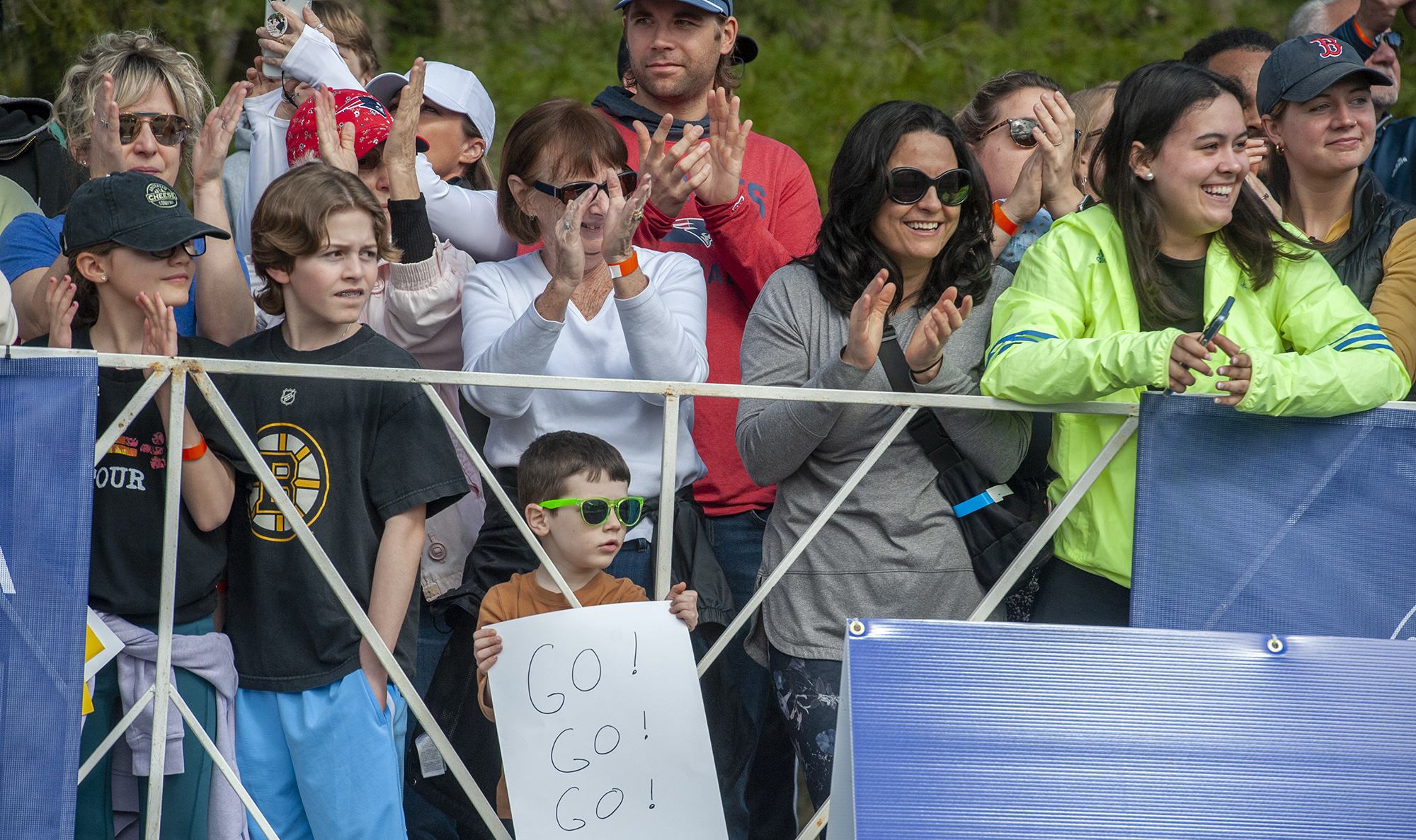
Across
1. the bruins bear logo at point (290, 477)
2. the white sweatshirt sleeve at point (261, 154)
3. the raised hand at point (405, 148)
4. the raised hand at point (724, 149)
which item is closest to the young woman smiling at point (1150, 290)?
the raised hand at point (724, 149)

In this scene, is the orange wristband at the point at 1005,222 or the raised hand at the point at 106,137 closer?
the raised hand at the point at 106,137

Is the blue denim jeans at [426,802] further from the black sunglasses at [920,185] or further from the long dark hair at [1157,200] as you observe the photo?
the long dark hair at [1157,200]

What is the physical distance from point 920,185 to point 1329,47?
1371 millimetres

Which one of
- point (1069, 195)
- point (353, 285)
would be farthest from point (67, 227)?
point (1069, 195)

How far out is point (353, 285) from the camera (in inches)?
124

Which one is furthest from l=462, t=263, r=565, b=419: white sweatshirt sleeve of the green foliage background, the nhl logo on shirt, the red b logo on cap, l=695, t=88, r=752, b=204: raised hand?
the green foliage background

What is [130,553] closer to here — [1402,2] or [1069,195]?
[1069,195]

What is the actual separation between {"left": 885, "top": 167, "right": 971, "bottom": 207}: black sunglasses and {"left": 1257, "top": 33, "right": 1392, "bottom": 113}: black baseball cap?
1078 millimetres

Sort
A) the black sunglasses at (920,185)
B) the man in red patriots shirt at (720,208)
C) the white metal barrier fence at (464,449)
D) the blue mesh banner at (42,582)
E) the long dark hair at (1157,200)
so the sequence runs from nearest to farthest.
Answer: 1. the blue mesh banner at (42,582)
2. the white metal barrier fence at (464,449)
3. the long dark hair at (1157,200)
4. the black sunglasses at (920,185)
5. the man in red patriots shirt at (720,208)

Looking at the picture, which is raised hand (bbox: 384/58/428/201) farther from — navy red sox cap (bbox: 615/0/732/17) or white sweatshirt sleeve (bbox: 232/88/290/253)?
navy red sox cap (bbox: 615/0/732/17)

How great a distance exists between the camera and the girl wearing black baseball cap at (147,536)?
2.90m

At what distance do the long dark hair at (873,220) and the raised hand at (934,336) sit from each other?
256 mm

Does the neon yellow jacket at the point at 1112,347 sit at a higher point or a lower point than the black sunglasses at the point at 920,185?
lower

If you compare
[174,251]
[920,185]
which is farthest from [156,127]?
[920,185]
